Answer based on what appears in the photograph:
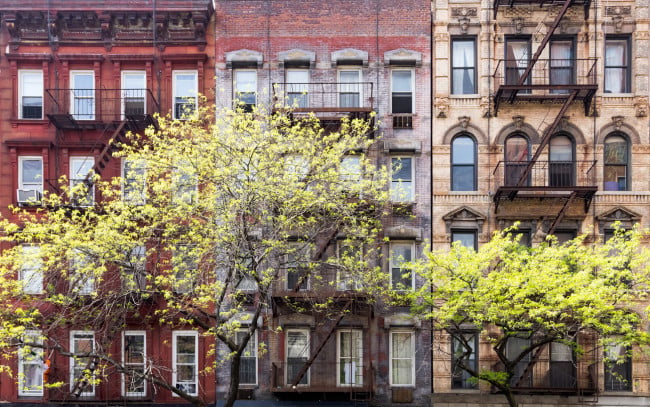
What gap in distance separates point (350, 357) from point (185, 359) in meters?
5.82

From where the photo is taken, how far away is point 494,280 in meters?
17.6

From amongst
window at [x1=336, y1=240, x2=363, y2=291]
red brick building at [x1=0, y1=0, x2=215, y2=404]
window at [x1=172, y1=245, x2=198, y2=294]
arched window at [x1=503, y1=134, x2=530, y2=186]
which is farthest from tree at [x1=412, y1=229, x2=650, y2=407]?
red brick building at [x1=0, y1=0, x2=215, y2=404]

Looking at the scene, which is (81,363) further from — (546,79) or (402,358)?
(546,79)

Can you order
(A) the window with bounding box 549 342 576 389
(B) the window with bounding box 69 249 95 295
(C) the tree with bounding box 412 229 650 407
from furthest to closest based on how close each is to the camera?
(A) the window with bounding box 549 342 576 389
(C) the tree with bounding box 412 229 650 407
(B) the window with bounding box 69 249 95 295

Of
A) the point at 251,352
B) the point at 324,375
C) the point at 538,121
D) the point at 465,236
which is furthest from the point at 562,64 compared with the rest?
the point at 251,352

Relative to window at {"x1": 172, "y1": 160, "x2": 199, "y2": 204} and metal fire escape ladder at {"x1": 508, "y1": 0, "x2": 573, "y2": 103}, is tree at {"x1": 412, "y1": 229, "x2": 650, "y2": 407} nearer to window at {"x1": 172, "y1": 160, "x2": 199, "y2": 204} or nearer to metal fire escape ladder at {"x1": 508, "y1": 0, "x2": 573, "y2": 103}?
metal fire escape ladder at {"x1": 508, "y1": 0, "x2": 573, "y2": 103}

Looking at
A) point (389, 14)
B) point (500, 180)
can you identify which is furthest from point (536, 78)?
point (389, 14)

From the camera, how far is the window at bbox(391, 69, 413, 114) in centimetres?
2233

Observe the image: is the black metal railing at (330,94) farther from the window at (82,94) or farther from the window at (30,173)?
the window at (30,173)

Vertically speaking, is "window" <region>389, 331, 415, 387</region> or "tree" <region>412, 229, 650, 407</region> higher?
"tree" <region>412, 229, 650, 407</region>

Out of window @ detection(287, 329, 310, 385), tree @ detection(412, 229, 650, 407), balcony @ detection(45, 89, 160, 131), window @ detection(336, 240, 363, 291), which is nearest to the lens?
tree @ detection(412, 229, 650, 407)

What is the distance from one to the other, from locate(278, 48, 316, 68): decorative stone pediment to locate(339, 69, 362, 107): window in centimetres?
115

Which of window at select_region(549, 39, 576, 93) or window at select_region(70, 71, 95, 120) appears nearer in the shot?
window at select_region(549, 39, 576, 93)

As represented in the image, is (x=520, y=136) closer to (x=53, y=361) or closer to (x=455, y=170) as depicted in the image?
(x=455, y=170)
